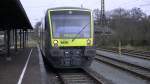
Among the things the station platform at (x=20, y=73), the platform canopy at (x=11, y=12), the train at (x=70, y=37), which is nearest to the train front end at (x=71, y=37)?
the train at (x=70, y=37)

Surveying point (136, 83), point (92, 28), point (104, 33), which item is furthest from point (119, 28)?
point (136, 83)

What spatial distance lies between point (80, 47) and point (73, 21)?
1435mm

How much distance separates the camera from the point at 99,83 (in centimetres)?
1538

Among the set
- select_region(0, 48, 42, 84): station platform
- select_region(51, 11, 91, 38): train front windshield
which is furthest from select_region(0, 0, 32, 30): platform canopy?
select_region(0, 48, 42, 84): station platform

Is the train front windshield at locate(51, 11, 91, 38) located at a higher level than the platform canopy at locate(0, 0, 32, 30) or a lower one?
lower

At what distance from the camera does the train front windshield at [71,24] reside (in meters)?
20.4

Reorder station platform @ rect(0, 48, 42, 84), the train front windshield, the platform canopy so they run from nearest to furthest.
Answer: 1. station platform @ rect(0, 48, 42, 84)
2. the platform canopy
3. the train front windshield

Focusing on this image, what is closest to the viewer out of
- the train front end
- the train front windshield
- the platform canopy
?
the platform canopy

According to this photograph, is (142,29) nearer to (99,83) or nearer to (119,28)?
Result: (119,28)

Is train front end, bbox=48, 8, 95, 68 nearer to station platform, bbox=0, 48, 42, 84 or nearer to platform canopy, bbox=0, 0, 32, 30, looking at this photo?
station platform, bbox=0, 48, 42, 84

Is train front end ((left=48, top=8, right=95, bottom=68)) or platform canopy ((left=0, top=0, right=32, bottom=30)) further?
train front end ((left=48, top=8, right=95, bottom=68))

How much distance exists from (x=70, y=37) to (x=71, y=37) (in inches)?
2.0

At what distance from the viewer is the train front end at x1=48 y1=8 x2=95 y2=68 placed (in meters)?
19.8

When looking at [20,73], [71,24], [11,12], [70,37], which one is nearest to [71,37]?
[70,37]
